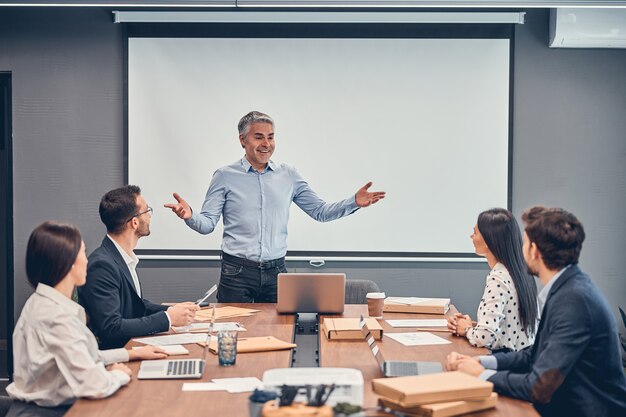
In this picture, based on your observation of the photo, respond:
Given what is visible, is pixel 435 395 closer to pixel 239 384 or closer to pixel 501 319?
pixel 239 384

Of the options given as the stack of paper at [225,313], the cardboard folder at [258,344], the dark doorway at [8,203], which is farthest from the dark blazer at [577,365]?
the dark doorway at [8,203]

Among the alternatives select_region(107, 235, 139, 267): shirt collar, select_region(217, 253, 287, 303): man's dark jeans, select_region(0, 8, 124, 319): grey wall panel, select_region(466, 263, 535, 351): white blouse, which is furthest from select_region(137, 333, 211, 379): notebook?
select_region(0, 8, 124, 319): grey wall panel

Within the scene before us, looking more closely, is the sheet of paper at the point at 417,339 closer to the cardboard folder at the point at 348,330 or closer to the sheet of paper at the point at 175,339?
the cardboard folder at the point at 348,330

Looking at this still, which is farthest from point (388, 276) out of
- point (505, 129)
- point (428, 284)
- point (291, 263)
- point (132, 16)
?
point (132, 16)

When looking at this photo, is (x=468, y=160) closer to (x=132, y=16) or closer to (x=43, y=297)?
(x=132, y=16)

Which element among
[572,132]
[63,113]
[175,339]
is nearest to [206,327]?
[175,339]

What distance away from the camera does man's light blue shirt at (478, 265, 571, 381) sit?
2525 millimetres

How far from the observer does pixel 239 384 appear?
2529 mm

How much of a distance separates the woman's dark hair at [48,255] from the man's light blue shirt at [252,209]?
6.08ft

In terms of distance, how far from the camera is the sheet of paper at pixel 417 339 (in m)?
3.16

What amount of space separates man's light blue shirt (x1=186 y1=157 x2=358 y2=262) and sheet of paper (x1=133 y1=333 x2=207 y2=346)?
45.5 inches

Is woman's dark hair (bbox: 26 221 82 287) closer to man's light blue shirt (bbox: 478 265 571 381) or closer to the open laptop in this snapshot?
the open laptop

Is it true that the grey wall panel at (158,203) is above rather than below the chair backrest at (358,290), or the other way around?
above

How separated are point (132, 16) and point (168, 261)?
175cm
